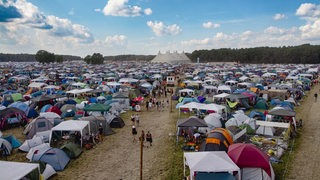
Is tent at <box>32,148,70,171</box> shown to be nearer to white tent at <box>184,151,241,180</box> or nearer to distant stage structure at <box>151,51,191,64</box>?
white tent at <box>184,151,241,180</box>

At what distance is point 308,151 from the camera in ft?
45.1

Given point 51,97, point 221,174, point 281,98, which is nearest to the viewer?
point 221,174

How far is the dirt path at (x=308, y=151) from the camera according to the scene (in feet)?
36.9

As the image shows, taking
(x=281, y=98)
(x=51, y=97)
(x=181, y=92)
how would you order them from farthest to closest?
(x=181, y=92)
(x=281, y=98)
(x=51, y=97)

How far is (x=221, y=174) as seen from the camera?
9.20m

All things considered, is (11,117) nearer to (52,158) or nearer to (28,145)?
(28,145)

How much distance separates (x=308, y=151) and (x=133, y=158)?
8965 mm

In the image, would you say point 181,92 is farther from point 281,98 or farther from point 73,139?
point 73,139

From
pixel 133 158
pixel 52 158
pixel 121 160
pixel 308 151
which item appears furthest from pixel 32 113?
pixel 308 151

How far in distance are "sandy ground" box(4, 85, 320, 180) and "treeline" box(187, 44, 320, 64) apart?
322 ft

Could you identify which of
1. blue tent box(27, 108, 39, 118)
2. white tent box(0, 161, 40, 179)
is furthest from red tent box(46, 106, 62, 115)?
white tent box(0, 161, 40, 179)

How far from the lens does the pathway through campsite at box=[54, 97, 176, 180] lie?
11250 millimetres

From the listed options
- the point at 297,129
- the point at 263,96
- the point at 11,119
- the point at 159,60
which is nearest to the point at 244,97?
the point at 263,96

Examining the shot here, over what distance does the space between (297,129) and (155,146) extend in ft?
32.6
